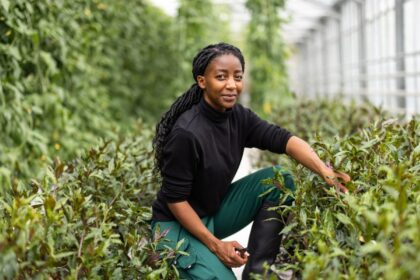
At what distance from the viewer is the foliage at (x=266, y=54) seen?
861 centimetres

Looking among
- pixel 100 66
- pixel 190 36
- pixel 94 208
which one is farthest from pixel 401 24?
pixel 94 208

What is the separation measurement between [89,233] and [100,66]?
5.25m

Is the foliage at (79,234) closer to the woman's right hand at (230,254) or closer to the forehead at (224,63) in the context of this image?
the woman's right hand at (230,254)

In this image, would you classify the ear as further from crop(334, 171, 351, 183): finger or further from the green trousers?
crop(334, 171, 351, 183): finger

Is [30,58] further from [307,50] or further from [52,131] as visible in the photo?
[307,50]

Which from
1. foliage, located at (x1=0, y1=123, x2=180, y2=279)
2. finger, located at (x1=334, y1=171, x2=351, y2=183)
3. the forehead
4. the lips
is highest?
the forehead

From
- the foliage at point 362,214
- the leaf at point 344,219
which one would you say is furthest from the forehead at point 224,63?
the leaf at point 344,219

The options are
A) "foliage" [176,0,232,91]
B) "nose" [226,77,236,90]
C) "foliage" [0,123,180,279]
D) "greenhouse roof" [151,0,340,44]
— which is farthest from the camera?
"greenhouse roof" [151,0,340,44]

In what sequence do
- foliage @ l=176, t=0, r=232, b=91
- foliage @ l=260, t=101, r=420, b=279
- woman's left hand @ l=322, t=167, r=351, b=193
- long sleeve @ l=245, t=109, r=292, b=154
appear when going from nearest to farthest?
foliage @ l=260, t=101, r=420, b=279 → woman's left hand @ l=322, t=167, r=351, b=193 → long sleeve @ l=245, t=109, r=292, b=154 → foliage @ l=176, t=0, r=232, b=91

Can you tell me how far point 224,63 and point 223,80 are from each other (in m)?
0.07

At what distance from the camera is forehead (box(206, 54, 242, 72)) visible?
7.73 feet

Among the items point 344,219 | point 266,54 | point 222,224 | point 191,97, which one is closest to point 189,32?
point 266,54

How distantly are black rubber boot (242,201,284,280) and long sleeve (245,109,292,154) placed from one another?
0.84ft

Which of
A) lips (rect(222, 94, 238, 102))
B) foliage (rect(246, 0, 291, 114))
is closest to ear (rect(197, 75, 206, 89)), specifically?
lips (rect(222, 94, 238, 102))
